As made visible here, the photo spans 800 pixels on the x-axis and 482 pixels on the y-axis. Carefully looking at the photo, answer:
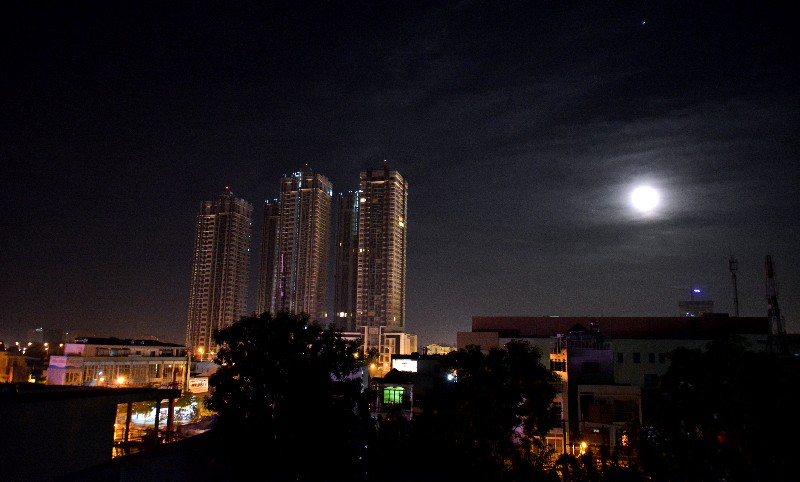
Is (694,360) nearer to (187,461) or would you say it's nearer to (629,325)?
(187,461)

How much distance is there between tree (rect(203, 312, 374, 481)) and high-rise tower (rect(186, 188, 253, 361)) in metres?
99.3

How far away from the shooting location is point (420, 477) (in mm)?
17312

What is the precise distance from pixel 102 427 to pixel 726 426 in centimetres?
1510

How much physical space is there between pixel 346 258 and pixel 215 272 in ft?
85.4

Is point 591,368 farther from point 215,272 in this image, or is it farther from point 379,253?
point 215,272

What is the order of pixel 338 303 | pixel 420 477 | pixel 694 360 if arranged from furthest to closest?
1. pixel 338 303
2. pixel 420 477
3. pixel 694 360

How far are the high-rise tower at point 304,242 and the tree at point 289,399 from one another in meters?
90.7

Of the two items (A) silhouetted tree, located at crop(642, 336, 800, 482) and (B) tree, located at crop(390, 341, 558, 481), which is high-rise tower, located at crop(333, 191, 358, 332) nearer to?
(B) tree, located at crop(390, 341, 558, 481)

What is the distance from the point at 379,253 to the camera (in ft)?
315

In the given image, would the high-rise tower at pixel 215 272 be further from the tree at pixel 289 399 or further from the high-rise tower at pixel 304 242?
the tree at pixel 289 399

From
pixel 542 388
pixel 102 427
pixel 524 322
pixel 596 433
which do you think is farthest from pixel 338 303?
pixel 102 427

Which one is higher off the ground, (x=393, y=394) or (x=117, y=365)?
(x=117, y=365)

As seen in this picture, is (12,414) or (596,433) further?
(596,433)

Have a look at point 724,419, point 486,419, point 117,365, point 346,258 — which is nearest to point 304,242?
point 346,258
